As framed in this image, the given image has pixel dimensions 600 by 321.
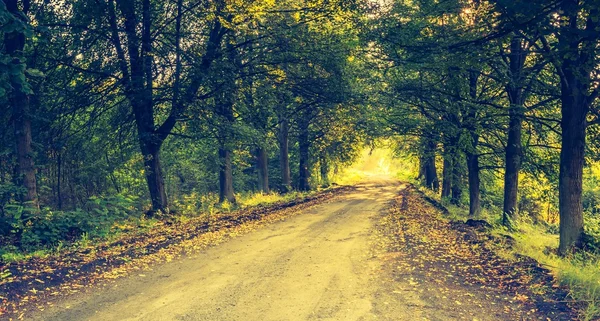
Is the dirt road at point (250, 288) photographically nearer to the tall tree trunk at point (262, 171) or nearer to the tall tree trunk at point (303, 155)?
the tall tree trunk at point (262, 171)

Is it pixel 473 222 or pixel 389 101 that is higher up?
pixel 389 101

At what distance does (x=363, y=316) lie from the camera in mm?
5543

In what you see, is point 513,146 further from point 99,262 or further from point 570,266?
point 99,262

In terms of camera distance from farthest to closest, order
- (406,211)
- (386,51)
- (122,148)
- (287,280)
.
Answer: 1. (406,211)
2. (122,148)
3. (386,51)
4. (287,280)

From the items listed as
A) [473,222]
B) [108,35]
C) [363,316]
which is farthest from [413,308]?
[108,35]

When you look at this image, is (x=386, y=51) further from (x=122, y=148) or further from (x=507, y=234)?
(x=122, y=148)

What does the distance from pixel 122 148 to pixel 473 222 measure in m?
12.7

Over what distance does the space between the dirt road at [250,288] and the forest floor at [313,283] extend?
0.02 m

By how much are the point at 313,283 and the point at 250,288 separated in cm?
109

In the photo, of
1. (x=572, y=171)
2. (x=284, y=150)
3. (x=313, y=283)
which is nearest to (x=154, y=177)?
(x=313, y=283)

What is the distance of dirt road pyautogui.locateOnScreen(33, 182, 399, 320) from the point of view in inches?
222

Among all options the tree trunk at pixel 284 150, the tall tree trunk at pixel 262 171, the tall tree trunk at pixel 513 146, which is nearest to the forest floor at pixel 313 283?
the tall tree trunk at pixel 513 146

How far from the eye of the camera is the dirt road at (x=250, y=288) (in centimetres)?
565

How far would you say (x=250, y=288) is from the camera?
6715 millimetres
